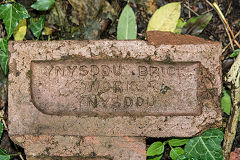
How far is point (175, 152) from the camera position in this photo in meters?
2.43

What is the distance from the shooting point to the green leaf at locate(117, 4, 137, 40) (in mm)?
2551

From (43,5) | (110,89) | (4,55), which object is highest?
(43,5)

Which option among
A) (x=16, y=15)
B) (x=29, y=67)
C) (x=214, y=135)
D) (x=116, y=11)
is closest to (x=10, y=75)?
(x=29, y=67)

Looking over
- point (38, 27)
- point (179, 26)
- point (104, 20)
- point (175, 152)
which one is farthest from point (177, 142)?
point (38, 27)

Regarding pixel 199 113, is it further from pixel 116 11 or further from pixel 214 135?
pixel 116 11

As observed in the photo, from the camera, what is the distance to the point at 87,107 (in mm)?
2145

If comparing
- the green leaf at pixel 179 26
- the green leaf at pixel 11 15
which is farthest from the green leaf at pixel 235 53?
the green leaf at pixel 11 15

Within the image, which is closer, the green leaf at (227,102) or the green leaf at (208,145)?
the green leaf at (208,145)

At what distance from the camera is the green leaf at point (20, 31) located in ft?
8.51

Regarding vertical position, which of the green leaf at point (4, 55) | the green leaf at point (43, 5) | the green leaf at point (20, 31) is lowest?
the green leaf at point (4, 55)

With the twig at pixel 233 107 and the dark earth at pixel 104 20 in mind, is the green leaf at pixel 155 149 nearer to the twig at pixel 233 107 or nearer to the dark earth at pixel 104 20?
the dark earth at pixel 104 20

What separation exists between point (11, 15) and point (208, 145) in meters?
1.76

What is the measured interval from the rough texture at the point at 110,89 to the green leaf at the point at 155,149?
10.7 inches

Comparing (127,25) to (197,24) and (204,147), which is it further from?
(204,147)
